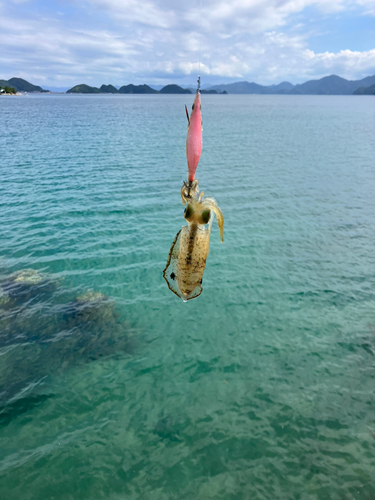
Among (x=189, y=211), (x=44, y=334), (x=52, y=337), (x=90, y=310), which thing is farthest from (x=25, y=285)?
(x=189, y=211)

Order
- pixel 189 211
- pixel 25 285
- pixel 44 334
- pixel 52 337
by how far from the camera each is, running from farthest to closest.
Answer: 1. pixel 25 285
2. pixel 44 334
3. pixel 52 337
4. pixel 189 211

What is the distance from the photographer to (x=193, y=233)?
2760 mm

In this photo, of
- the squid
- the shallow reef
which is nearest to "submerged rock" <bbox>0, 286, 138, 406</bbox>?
the shallow reef

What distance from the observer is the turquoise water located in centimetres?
952

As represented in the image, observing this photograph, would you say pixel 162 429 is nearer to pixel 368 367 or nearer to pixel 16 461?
pixel 16 461

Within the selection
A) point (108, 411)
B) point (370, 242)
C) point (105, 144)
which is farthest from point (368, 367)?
point (105, 144)

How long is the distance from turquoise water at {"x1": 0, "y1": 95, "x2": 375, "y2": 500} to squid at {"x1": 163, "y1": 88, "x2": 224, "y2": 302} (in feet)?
29.0

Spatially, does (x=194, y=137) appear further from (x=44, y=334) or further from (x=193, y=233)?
(x=44, y=334)

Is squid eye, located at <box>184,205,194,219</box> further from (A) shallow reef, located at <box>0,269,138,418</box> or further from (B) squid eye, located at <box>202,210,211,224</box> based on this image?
(A) shallow reef, located at <box>0,269,138,418</box>

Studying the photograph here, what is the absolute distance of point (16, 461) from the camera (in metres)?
9.62

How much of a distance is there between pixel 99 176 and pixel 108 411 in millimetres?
28254

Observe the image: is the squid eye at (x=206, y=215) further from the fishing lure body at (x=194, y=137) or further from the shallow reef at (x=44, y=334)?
the shallow reef at (x=44, y=334)

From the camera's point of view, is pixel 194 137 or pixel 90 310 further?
pixel 90 310

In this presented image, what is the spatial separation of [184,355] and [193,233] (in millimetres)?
11509
